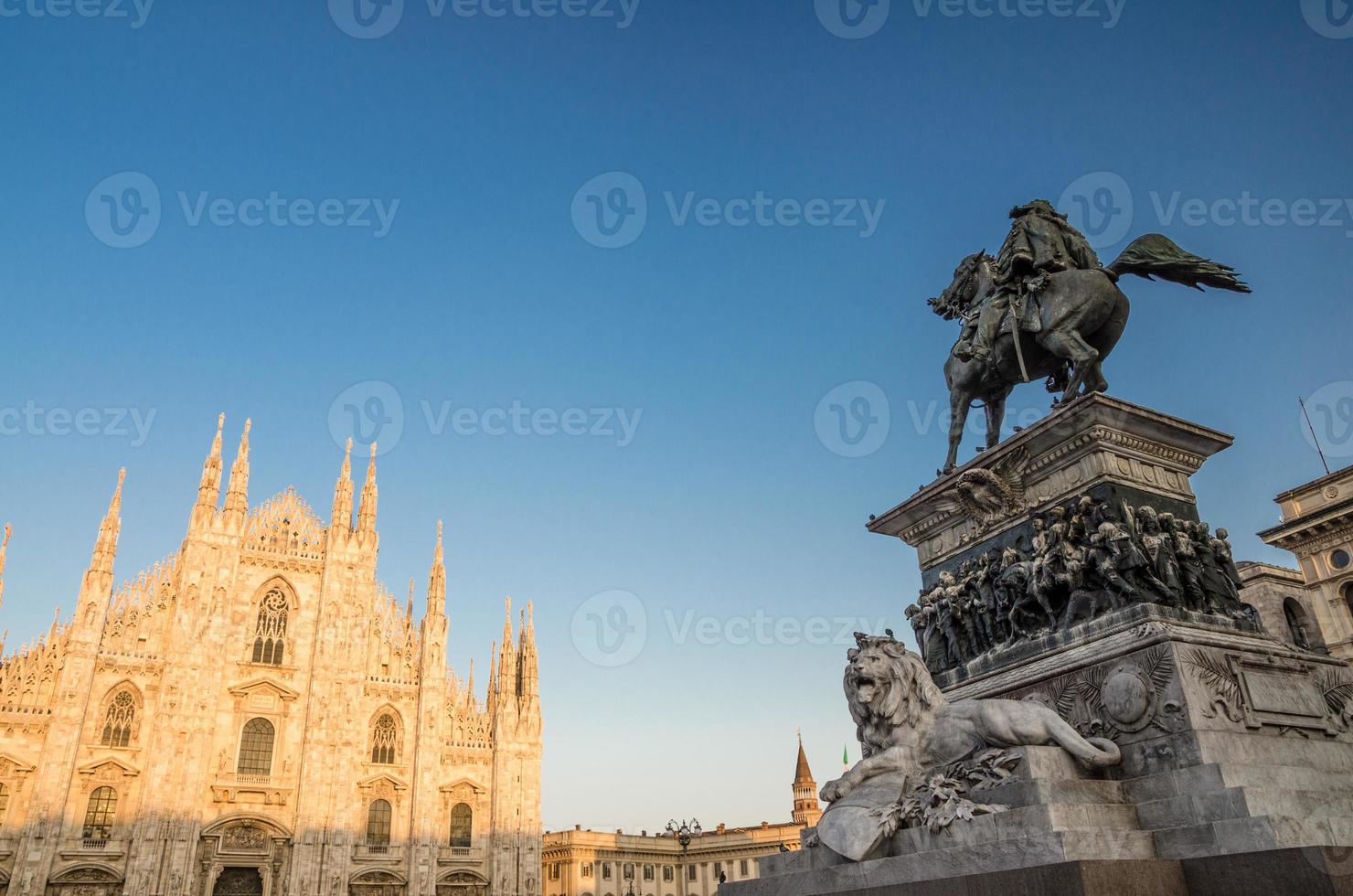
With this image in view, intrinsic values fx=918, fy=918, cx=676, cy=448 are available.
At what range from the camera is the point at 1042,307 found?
854cm

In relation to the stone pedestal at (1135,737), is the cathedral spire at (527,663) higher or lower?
higher

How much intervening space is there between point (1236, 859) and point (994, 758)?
143cm

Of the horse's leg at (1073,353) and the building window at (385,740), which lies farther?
the building window at (385,740)

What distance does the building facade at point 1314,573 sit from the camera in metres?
26.3

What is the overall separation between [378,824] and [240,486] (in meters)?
15.3

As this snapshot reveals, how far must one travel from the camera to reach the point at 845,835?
5746 millimetres

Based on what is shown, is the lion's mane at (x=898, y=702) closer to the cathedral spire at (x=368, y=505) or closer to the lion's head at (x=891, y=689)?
the lion's head at (x=891, y=689)

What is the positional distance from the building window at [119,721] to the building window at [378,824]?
30.3 ft

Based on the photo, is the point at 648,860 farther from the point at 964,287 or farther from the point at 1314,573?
the point at 964,287

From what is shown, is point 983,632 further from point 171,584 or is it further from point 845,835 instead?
point 171,584

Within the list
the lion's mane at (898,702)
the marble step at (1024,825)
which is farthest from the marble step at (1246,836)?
the lion's mane at (898,702)

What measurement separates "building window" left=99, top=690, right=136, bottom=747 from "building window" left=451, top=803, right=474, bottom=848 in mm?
12492

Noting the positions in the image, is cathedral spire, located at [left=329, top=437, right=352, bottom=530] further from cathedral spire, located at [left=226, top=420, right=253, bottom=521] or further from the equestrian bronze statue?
the equestrian bronze statue

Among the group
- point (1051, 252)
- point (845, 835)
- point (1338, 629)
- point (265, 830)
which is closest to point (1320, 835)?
point (845, 835)
